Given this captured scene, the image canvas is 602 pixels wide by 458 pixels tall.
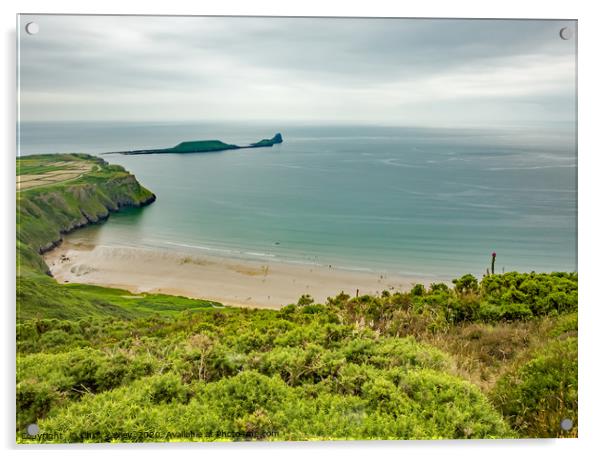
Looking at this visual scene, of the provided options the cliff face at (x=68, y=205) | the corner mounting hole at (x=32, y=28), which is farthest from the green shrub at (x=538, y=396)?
the corner mounting hole at (x=32, y=28)

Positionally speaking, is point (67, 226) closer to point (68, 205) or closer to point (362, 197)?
point (68, 205)

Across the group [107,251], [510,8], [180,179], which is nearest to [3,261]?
[107,251]

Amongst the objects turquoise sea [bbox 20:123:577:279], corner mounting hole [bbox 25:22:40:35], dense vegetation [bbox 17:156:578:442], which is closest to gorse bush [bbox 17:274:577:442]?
dense vegetation [bbox 17:156:578:442]

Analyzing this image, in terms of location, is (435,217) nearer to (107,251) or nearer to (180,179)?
(180,179)

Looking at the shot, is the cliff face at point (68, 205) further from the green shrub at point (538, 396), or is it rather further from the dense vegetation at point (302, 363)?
the green shrub at point (538, 396)

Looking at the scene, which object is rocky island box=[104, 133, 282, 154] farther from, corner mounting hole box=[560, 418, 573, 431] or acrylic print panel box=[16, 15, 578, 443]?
corner mounting hole box=[560, 418, 573, 431]

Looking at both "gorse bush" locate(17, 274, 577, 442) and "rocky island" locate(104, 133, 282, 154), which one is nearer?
"gorse bush" locate(17, 274, 577, 442)
